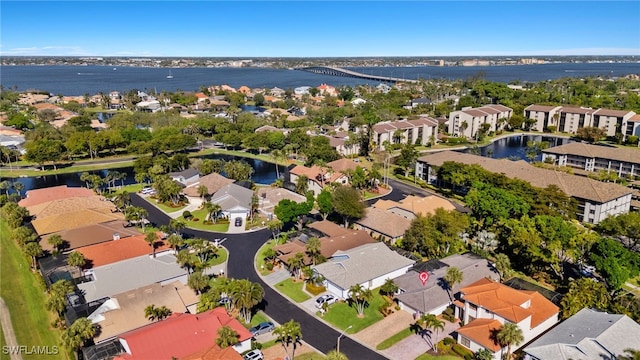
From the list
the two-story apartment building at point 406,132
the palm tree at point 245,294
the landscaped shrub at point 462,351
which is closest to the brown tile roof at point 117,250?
the palm tree at point 245,294

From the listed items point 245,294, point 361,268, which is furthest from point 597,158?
point 245,294

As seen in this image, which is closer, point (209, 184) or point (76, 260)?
point (76, 260)

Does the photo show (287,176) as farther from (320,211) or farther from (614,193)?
(614,193)

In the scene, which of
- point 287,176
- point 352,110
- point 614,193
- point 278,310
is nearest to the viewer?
point 278,310

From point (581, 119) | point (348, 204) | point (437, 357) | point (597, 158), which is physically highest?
point (581, 119)

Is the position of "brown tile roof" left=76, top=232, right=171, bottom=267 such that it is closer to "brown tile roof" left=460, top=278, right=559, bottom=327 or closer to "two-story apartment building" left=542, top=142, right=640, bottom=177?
"brown tile roof" left=460, top=278, right=559, bottom=327

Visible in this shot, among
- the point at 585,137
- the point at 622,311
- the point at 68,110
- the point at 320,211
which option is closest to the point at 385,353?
the point at 622,311

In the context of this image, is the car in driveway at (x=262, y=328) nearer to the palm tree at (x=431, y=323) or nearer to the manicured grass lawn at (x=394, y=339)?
the manicured grass lawn at (x=394, y=339)

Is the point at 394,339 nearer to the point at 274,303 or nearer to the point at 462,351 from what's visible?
the point at 462,351
